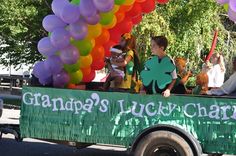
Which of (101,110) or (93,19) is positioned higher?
(93,19)

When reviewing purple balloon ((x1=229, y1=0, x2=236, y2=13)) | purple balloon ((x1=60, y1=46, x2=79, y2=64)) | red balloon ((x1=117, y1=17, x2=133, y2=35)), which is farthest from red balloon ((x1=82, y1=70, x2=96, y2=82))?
purple balloon ((x1=229, y1=0, x2=236, y2=13))

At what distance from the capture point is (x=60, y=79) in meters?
7.20

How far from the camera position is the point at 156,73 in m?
6.82

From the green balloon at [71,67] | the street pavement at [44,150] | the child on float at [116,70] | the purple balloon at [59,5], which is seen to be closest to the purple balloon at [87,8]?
the purple balloon at [59,5]

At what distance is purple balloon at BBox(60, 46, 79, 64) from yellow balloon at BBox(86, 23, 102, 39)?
31cm

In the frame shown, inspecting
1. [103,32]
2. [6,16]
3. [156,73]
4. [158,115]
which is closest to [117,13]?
[103,32]

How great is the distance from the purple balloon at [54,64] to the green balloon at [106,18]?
0.85 m

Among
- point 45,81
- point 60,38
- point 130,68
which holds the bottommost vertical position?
point 45,81

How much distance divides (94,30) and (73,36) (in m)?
0.45

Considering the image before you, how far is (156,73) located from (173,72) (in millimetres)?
232

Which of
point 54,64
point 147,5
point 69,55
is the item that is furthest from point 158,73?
point 147,5

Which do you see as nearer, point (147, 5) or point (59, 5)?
point (59, 5)

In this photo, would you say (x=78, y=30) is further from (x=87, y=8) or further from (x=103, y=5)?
(x=103, y=5)

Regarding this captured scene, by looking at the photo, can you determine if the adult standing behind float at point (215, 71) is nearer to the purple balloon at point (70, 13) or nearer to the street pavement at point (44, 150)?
the street pavement at point (44, 150)
